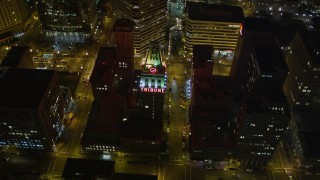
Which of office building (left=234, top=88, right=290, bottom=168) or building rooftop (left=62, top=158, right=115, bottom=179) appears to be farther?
building rooftop (left=62, top=158, right=115, bottom=179)

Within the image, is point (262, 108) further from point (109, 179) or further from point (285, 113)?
point (109, 179)

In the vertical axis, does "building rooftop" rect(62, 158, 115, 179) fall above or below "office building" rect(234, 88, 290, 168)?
below

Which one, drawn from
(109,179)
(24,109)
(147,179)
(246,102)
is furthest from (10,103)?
(246,102)

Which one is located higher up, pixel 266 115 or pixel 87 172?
pixel 266 115

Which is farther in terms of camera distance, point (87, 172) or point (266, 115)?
point (87, 172)

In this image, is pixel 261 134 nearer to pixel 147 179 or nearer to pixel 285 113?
pixel 285 113

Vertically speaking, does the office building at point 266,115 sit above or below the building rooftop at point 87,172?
above

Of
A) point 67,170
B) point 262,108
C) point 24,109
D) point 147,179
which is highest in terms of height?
point 24,109

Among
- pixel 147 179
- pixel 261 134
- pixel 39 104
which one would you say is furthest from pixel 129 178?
pixel 261 134

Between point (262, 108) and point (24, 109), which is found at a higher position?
point (24, 109)
